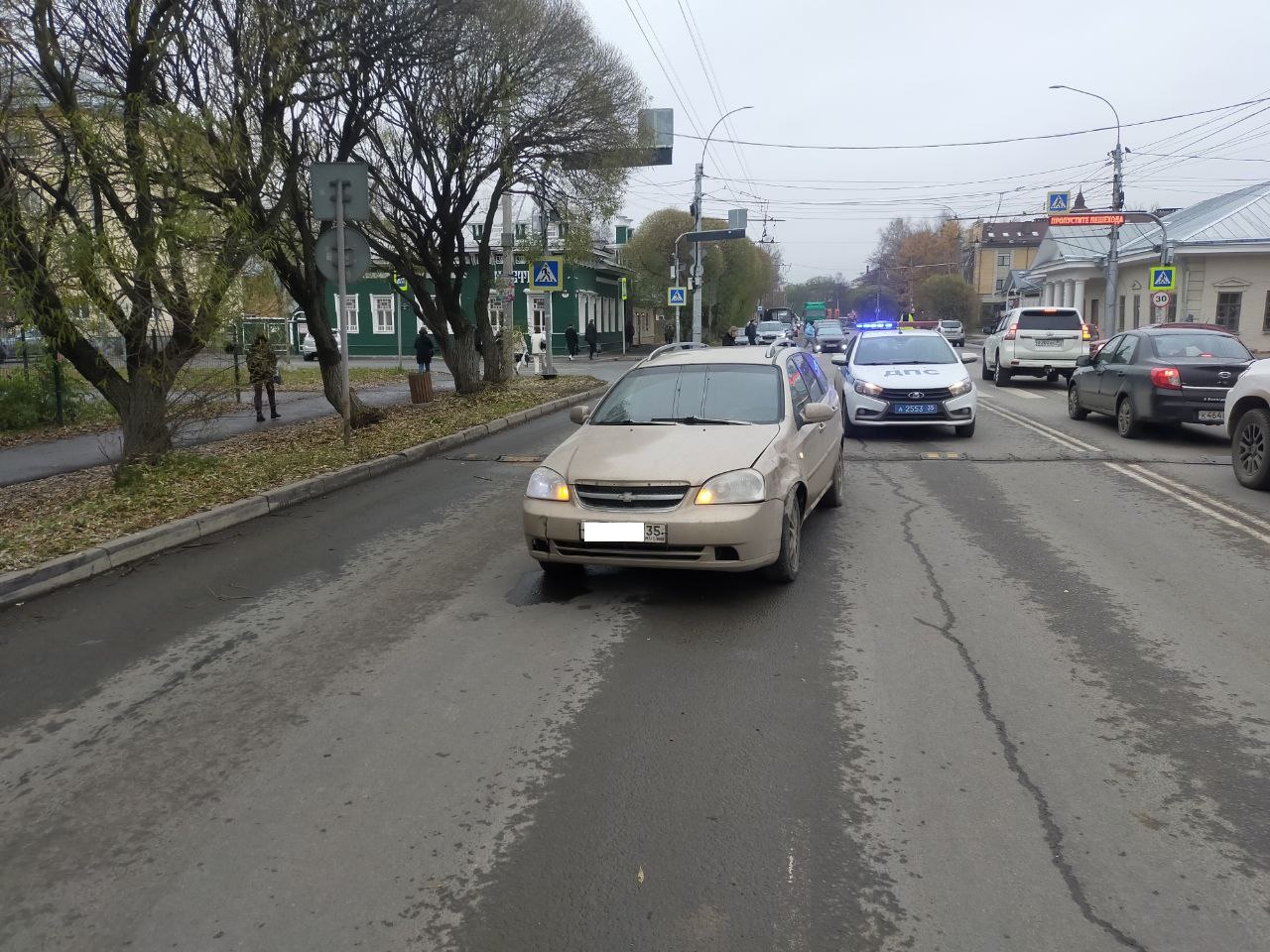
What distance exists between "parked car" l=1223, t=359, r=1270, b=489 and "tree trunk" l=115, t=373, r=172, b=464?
36.2ft

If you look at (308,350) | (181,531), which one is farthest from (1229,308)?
(181,531)

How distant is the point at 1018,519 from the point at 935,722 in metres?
4.62

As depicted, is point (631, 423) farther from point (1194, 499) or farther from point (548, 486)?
point (1194, 499)

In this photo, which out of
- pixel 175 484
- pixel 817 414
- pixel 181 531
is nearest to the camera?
pixel 817 414

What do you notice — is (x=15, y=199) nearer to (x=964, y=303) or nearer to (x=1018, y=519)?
(x=1018, y=519)

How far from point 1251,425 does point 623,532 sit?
24.1 feet

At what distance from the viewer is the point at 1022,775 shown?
12.1 feet

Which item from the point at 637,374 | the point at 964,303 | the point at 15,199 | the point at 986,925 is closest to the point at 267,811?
the point at 986,925

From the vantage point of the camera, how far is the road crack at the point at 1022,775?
2.84 meters

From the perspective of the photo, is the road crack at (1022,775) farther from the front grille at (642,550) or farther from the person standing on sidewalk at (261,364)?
the person standing on sidewalk at (261,364)

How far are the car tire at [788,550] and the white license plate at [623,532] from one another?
0.83m

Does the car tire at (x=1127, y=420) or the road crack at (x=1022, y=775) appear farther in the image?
the car tire at (x=1127, y=420)

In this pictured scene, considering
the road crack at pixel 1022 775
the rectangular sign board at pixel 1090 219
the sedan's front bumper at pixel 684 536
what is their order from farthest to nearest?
the rectangular sign board at pixel 1090 219 → the sedan's front bumper at pixel 684 536 → the road crack at pixel 1022 775

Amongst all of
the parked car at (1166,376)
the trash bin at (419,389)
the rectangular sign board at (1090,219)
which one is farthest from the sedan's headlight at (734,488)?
the rectangular sign board at (1090,219)
